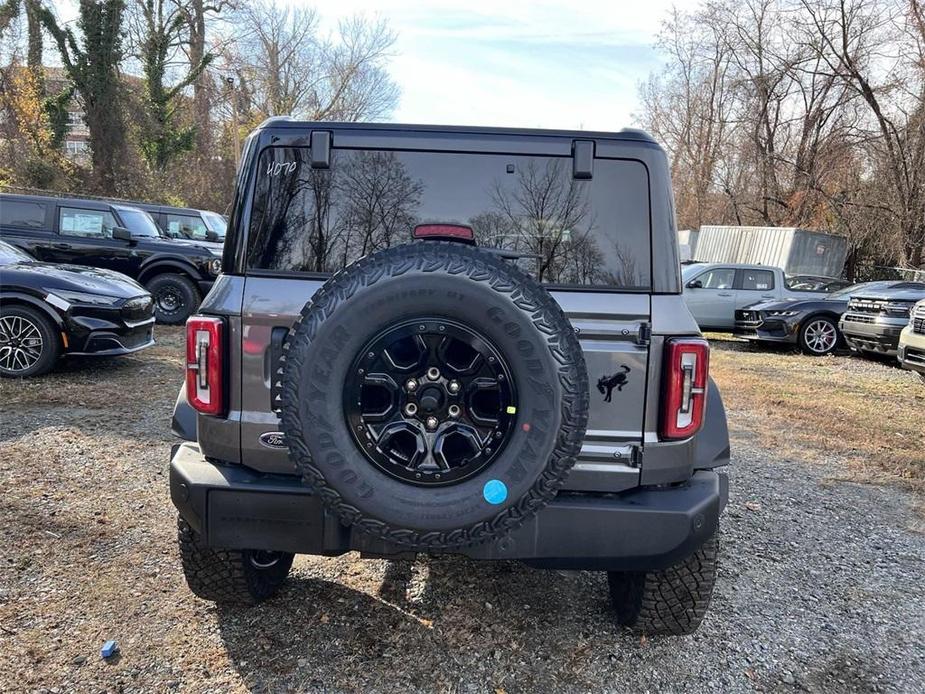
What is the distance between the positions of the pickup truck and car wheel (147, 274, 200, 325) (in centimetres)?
876

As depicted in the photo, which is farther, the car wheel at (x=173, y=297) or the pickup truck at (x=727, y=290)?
the pickup truck at (x=727, y=290)

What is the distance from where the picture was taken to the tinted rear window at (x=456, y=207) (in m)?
2.31

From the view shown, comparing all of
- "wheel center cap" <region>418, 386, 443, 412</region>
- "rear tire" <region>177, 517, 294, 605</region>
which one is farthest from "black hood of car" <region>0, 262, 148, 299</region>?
"wheel center cap" <region>418, 386, 443, 412</region>

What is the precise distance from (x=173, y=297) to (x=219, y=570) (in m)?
8.86

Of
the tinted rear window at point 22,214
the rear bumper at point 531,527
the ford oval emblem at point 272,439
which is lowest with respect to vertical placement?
the rear bumper at point 531,527

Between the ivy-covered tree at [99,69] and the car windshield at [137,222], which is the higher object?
the ivy-covered tree at [99,69]

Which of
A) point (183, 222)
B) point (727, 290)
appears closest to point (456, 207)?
point (727, 290)

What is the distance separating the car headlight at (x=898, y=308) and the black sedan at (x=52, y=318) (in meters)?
A: 9.82

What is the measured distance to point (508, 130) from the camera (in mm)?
2328

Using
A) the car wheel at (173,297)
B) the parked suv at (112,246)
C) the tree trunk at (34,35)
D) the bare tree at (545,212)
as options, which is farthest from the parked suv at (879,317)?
the tree trunk at (34,35)

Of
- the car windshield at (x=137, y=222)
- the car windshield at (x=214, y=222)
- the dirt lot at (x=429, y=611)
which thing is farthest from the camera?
the car windshield at (x=214, y=222)

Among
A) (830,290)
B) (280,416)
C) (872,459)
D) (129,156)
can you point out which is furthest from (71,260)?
(129,156)

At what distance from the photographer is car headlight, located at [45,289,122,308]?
6.32 metres

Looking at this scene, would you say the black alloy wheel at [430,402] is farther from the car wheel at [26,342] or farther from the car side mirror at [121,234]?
the car side mirror at [121,234]
